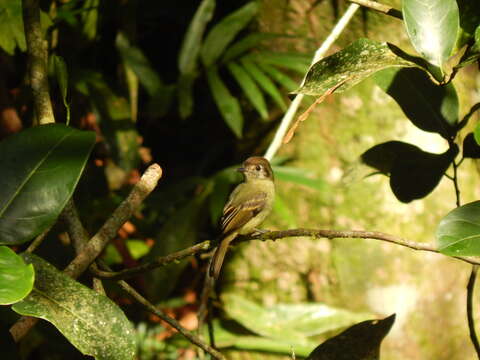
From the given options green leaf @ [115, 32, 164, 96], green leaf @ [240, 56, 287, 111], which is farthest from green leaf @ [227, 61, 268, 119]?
green leaf @ [115, 32, 164, 96]

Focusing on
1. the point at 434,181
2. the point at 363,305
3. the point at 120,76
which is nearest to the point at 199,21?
the point at 120,76

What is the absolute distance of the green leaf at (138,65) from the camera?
2.85 m

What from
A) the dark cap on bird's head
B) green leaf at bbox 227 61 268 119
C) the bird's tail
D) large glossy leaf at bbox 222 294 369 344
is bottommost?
large glossy leaf at bbox 222 294 369 344

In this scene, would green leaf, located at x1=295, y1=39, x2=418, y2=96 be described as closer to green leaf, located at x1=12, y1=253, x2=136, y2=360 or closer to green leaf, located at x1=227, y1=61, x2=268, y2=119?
green leaf, located at x1=12, y1=253, x2=136, y2=360

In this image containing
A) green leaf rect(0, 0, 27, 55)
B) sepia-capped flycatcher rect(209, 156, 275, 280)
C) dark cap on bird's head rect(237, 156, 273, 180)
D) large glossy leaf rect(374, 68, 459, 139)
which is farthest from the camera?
dark cap on bird's head rect(237, 156, 273, 180)

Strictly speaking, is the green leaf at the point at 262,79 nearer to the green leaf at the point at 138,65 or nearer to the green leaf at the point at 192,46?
the green leaf at the point at 192,46

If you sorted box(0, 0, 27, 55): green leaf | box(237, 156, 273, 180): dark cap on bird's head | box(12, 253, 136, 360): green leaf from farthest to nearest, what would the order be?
box(237, 156, 273, 180): dark cap on bird's head → box(0, 0, 27, 55): green leaf → box(12, 253, 136, 360): green leaf

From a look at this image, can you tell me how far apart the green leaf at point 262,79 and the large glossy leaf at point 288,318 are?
985mm

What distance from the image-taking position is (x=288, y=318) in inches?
112

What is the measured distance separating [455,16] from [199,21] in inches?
79.5

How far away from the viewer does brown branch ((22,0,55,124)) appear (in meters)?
1.27

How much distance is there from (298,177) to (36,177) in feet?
5.46

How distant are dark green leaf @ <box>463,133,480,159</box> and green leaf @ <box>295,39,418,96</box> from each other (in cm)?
32

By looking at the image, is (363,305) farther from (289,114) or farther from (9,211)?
(9,211)
